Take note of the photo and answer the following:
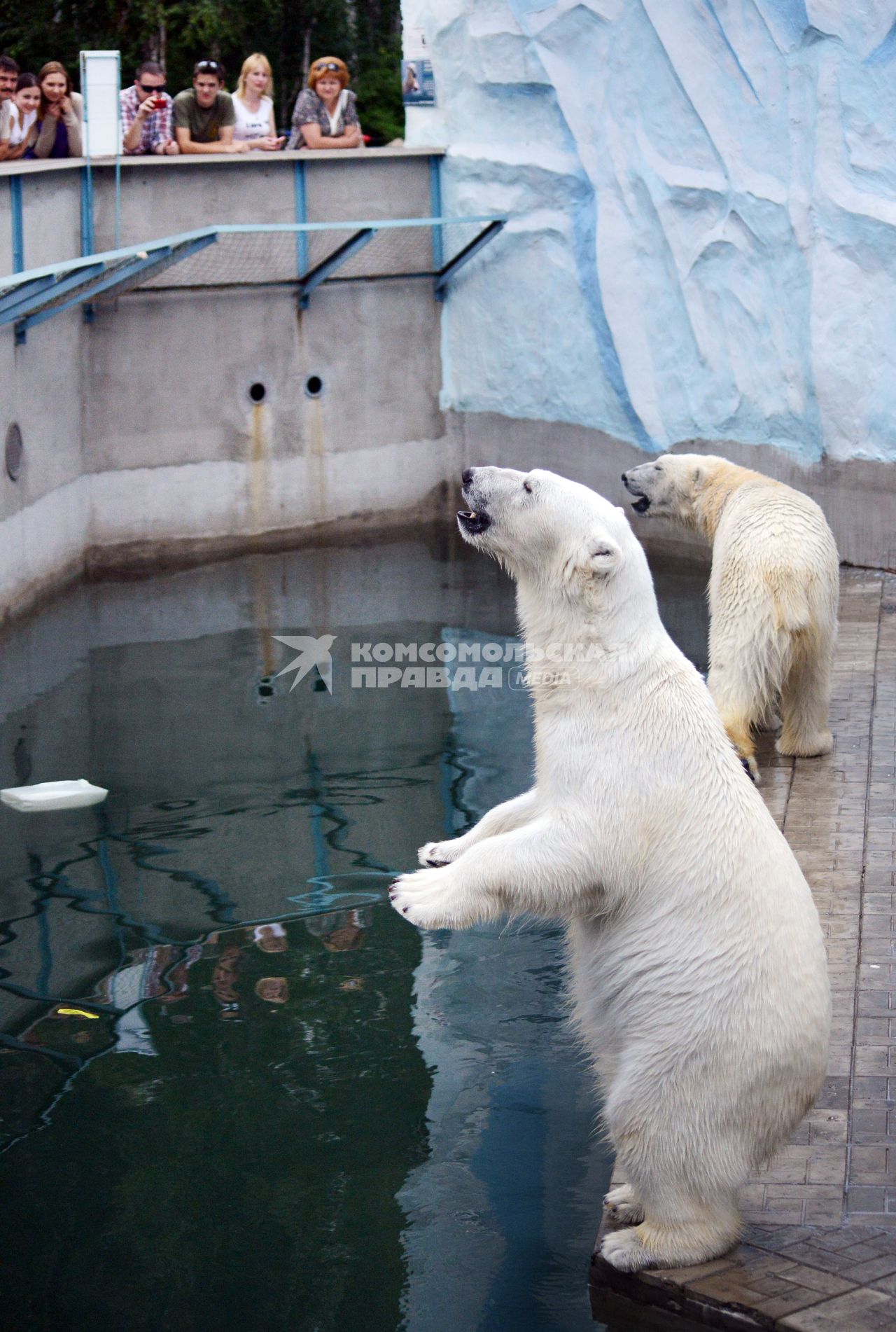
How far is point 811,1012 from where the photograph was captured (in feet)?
9.08

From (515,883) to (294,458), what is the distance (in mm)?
8813

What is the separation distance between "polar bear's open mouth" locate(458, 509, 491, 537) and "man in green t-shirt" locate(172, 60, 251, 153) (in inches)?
319

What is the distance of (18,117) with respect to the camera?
937 cm

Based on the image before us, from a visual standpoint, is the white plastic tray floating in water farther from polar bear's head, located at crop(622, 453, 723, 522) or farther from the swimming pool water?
polar bear's head, located at crop(622, 453, 723, 522)

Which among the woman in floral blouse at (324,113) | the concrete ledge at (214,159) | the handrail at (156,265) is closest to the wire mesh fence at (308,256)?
the handrail at (156,265)

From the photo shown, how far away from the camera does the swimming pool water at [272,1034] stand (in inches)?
129

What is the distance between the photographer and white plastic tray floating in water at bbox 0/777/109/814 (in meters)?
6.27

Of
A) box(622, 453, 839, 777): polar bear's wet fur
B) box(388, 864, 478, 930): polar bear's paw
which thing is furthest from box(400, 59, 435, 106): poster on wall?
box(388, 864, 478, 930): polar bear's paw

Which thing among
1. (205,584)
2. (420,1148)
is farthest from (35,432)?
(420,1148)

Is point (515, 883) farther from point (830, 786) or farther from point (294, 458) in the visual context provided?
point (294, 458)

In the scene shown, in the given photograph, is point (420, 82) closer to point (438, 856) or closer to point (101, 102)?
point (101, 102)

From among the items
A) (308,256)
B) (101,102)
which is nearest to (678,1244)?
(101,102)

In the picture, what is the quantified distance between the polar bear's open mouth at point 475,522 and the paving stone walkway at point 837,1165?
1.47 meters

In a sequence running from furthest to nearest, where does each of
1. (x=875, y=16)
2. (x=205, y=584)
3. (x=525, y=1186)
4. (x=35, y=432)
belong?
(x=205, y=584) < (x=35, y=432) < (x=875, y=16) < (x=525, y=1186)
